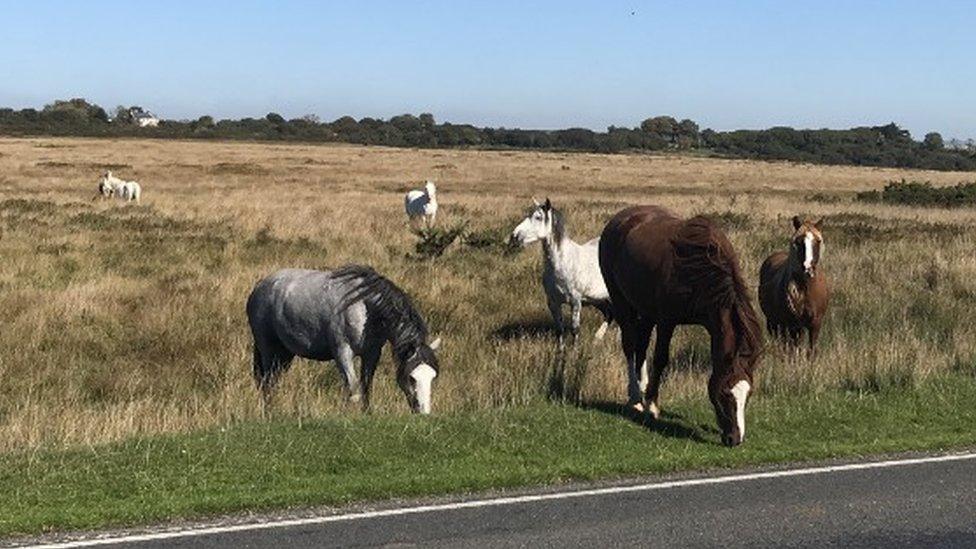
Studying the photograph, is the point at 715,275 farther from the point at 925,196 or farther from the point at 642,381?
the point at 925,196

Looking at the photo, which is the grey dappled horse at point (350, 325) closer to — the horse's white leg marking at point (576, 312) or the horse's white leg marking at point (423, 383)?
the horse's white leg marking at point (423, 383)

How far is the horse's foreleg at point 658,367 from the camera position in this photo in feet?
32.8

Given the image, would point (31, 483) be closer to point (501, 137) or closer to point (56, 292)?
point (56, 292)

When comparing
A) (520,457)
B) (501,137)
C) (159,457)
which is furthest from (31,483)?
(501,137)

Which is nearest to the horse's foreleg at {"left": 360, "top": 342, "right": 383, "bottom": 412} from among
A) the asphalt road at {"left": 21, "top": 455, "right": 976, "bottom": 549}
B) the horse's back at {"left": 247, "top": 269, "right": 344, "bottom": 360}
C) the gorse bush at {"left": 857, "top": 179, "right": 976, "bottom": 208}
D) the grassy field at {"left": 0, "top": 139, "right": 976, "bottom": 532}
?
the grassy field at {"left": 0, "top": 139, "right": 976, "bottom": 532}

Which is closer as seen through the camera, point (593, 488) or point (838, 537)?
point (838, 537)

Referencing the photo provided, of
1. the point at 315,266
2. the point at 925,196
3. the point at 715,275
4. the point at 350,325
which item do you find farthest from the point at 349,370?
Result: the point at 925,196

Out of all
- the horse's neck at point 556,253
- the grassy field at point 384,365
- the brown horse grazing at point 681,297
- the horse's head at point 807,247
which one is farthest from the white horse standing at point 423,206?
the brown horse grazing at point 681,297

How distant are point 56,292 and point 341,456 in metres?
10.3

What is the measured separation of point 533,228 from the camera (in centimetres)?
1575

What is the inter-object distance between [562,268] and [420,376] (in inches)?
215

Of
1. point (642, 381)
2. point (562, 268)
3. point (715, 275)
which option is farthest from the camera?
point (562, 268)

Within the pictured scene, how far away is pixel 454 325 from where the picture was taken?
16125 mm

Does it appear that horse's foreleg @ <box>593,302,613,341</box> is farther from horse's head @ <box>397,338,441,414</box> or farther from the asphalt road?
the asphalt road
